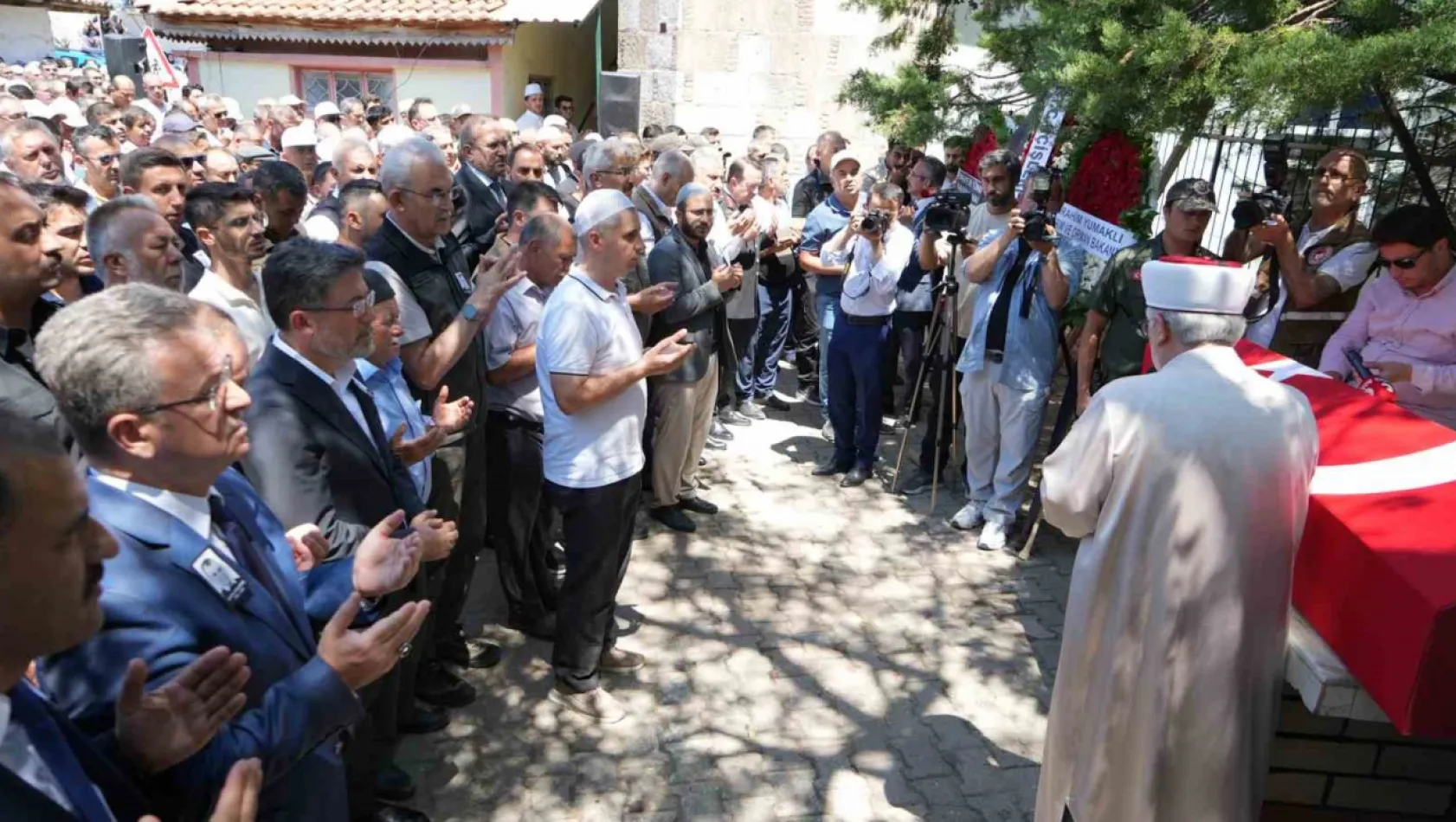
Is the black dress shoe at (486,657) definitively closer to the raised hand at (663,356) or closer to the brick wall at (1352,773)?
the raised hand at (663,356)

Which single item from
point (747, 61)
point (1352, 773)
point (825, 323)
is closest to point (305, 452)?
point (1352, 773)

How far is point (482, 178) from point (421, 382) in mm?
2808

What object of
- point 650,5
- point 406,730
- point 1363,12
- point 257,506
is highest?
point 650,5

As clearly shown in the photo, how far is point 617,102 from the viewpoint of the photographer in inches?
421

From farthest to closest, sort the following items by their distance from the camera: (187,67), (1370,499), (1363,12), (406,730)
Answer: (187,67)
(406,730)
(1363,12)
(1370,499)

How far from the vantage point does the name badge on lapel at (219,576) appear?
1.90 meters

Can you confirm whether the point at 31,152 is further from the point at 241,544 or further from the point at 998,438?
the point at 998,438

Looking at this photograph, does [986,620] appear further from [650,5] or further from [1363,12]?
[650,5]

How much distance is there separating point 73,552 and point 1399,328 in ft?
14.8

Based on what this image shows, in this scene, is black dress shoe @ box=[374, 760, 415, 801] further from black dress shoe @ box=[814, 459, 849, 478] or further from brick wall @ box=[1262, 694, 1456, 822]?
black dress shoe @ box=[814, 459, 849, 478]

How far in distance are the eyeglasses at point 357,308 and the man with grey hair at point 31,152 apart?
392 centimetres

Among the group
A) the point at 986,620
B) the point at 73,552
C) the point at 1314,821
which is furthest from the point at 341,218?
the point at 1314,821

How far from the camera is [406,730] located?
12.7ft

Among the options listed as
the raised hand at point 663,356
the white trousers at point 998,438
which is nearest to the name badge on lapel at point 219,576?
the raised hand at point 663,356
